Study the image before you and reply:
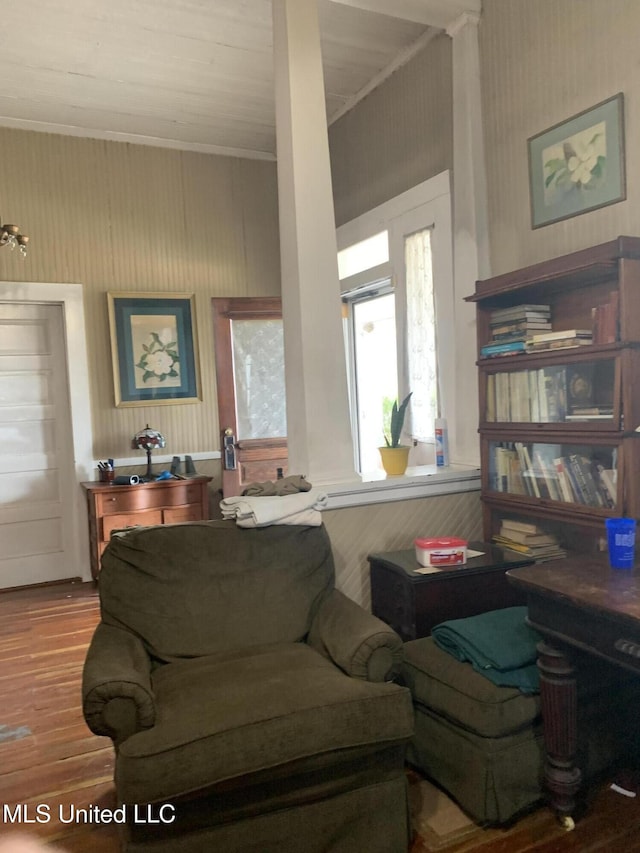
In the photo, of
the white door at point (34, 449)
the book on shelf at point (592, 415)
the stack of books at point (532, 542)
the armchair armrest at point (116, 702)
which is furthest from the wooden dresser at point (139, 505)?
the book on shelf at point (592, 415)

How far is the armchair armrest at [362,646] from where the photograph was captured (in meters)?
1.96

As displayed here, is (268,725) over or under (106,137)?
under

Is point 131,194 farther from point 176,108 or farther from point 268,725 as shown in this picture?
point 268,725

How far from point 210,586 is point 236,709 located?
1.97ft

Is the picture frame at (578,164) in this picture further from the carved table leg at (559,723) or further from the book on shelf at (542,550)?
the carved table leg at (559,723)

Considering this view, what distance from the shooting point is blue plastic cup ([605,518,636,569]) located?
1897 mm

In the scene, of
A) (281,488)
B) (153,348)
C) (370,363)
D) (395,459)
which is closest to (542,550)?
(395,459)

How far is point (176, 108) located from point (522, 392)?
305cm

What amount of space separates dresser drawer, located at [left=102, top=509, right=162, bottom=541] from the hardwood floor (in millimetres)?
661

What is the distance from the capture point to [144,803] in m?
1.57

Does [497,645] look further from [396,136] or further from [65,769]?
[396,136]

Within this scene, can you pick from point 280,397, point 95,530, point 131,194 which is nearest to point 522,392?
point 280,397

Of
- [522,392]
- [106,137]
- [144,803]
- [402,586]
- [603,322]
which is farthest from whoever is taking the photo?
[106,137]

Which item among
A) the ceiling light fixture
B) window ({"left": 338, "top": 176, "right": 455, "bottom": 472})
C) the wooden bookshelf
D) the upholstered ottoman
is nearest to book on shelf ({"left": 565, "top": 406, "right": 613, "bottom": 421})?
the wooden bookshelf
